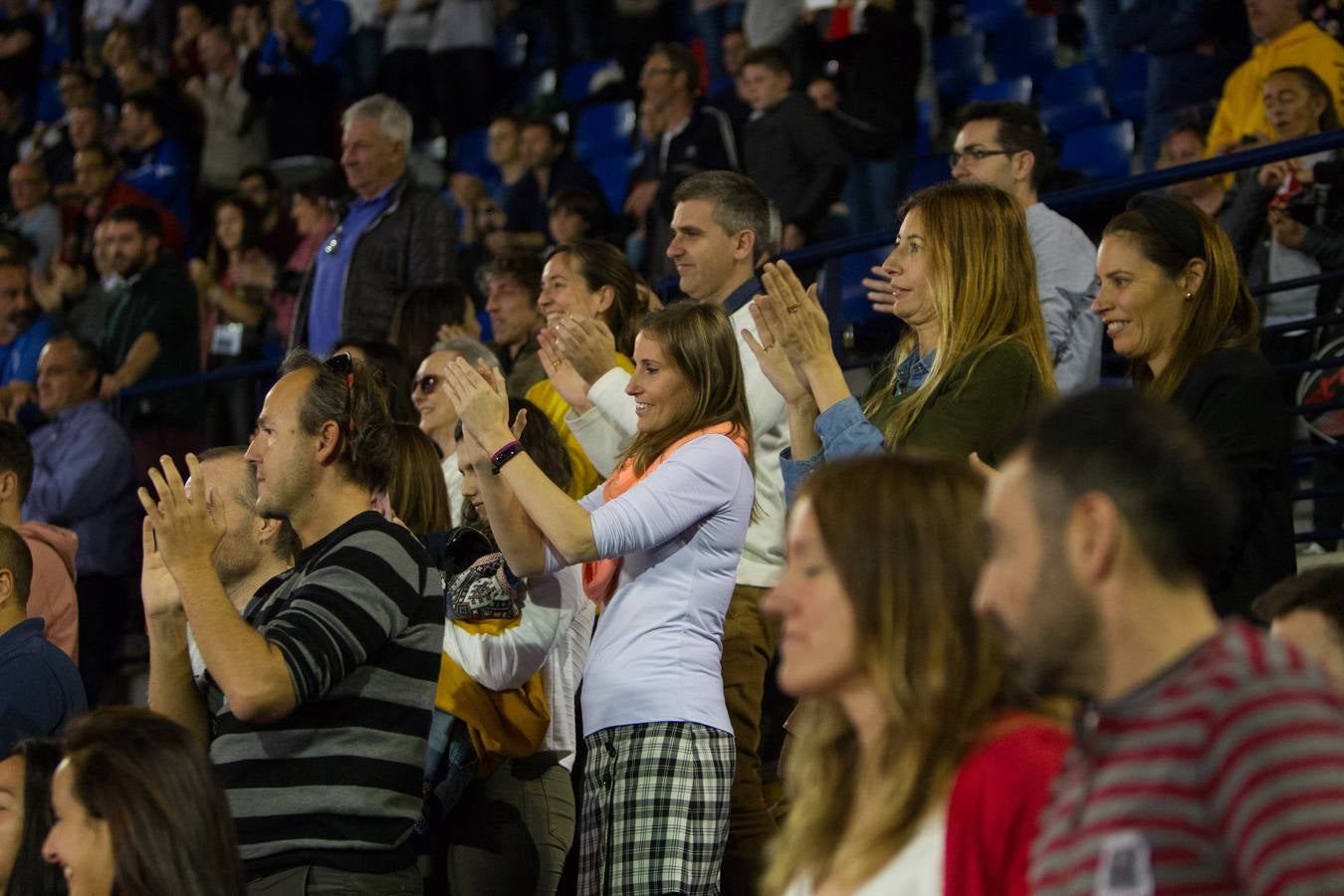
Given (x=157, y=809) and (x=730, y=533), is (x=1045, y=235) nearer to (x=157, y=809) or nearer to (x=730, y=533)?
(x=730, y=533)

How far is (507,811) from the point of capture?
3.94m

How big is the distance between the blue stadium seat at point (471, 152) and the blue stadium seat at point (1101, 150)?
156 inches

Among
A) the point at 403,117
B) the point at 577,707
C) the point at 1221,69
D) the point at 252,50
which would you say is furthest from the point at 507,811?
the point at 252,50

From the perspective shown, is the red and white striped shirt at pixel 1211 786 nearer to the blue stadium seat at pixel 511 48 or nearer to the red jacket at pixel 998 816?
the red jacket at pixel 998 816

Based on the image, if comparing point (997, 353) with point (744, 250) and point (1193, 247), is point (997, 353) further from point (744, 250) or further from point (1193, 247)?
point (744, 250)

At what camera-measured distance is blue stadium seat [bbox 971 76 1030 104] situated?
29.4ft

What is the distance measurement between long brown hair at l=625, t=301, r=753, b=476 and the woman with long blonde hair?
159cm

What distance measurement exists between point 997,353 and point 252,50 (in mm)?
8496

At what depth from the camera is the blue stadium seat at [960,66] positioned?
9531 mm

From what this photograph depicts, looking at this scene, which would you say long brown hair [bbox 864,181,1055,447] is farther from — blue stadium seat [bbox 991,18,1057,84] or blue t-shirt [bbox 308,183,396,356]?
blue stadium seat [bbox 991,18,1057,84]

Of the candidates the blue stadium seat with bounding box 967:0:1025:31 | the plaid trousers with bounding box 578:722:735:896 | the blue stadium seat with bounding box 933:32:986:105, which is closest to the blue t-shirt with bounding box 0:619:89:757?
the plaid trousers with bounding box 578:722:735:896

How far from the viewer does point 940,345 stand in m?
3.36

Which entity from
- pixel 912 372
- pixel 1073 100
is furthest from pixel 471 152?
pixel 912 372

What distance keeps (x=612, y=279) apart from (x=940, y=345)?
1818 mm
